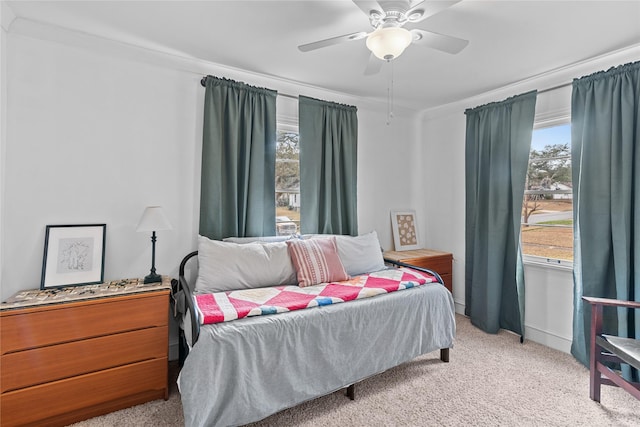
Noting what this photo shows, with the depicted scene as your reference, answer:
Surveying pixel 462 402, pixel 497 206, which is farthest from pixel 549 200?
pixel 462 402

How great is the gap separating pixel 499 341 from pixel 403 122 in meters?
2.72

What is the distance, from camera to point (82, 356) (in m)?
1.90

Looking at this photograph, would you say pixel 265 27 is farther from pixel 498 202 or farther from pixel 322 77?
pixel 498 202

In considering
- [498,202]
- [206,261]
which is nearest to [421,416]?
[206,261]

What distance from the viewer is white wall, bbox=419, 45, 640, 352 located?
9.36 feet

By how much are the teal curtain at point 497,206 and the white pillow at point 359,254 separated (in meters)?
1.15

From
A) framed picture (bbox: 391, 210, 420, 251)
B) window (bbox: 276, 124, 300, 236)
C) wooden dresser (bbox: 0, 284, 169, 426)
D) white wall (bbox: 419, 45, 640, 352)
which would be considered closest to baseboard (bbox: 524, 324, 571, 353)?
white wall (bbox: 419, 45, 640, 352)

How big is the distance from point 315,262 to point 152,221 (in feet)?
4.26

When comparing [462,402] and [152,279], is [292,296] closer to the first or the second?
[152,279]

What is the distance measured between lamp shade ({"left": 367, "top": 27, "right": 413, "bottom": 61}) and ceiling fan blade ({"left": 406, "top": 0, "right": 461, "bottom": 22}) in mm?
114

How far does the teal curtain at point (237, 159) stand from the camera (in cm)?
273

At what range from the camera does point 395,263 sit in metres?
3.24

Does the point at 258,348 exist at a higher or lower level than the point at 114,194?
lower

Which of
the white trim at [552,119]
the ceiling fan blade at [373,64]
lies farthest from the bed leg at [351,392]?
the white trim at [552,119]
